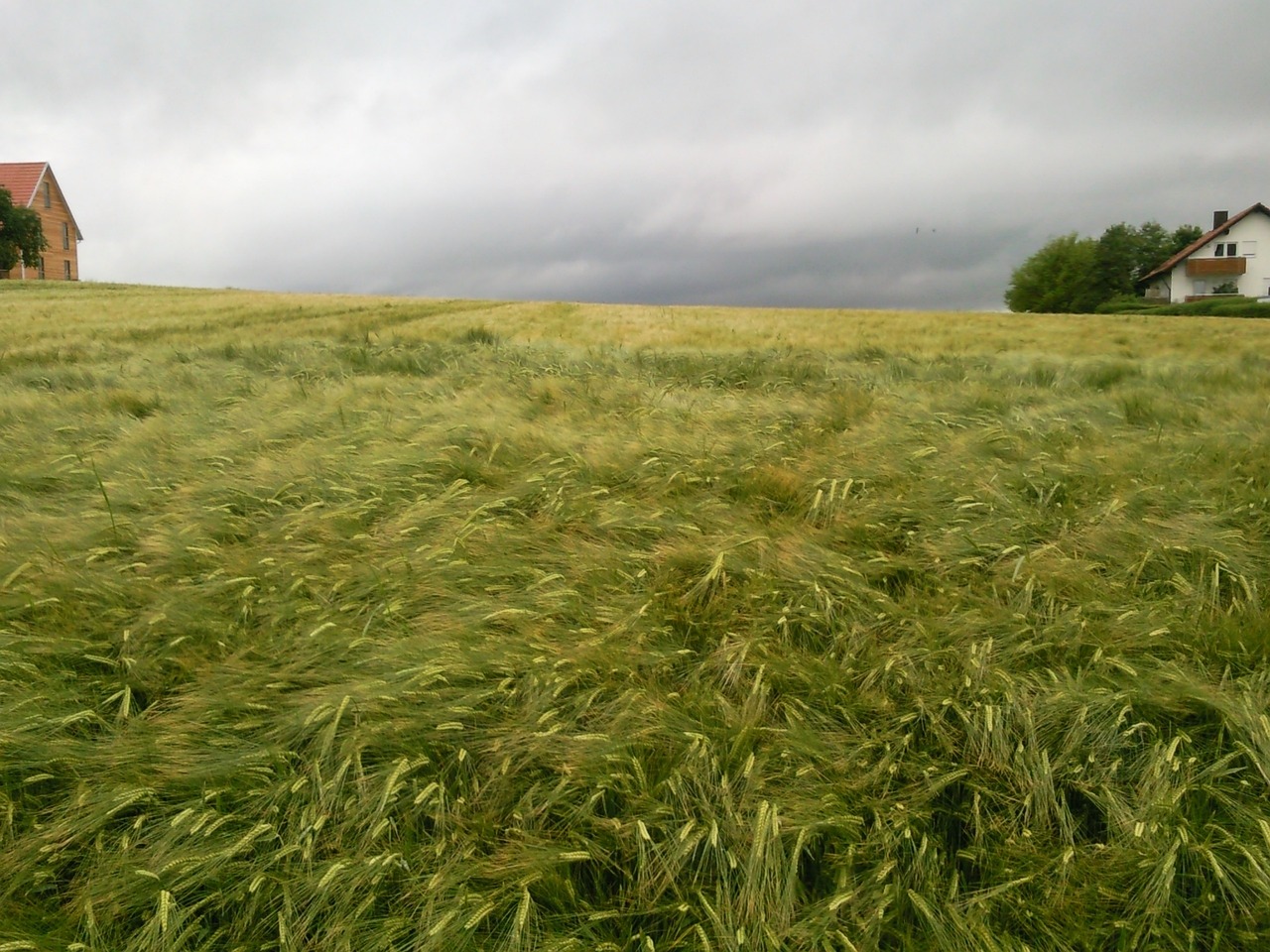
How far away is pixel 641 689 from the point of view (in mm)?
2393

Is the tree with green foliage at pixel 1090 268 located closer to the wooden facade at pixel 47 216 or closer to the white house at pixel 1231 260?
the white house at pixel 1231 260

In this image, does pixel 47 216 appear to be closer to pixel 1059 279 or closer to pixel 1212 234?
pixel 1059 279

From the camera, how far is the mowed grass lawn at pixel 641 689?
1841 millimetres

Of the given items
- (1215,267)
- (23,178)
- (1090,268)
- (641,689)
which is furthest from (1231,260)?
(23,178)

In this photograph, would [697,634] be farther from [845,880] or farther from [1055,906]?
[1055,906]

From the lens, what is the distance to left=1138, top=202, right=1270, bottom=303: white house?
4212 cm

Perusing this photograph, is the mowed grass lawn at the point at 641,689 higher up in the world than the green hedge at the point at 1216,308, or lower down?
lower down

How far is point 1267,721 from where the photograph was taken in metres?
2.10

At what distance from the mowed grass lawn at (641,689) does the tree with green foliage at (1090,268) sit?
51350mm

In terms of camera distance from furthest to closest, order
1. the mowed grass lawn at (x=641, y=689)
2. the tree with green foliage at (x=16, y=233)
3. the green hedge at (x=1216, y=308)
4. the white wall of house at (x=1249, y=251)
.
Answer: the white wall of house at (x=1249, y=251)
the tree with green foliage at (x=16, y=233)
the green hedge at (x=1216, y=308)
the mowed grass lawn at (x=641, y=689)

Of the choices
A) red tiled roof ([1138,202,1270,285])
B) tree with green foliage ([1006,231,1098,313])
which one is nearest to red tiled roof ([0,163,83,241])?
tree with green foliage ([1006,231,1098,313])

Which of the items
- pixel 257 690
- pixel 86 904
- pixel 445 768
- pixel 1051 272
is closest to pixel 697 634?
pixel 445 768

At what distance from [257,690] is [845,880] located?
80.6 inches

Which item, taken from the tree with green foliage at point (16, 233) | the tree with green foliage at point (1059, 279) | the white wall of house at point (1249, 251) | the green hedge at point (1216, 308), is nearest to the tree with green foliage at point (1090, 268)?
the tree with green foliage at point (1059, 279)
